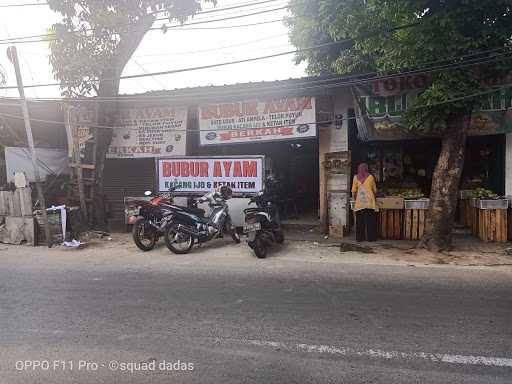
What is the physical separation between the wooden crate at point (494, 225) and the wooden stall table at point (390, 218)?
1612 mm

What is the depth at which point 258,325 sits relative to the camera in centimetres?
423

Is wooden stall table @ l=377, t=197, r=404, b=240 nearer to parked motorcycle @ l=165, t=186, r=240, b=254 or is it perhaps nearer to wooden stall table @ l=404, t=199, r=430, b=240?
wooden stall table @ l=404, t=199, r=430, b=240

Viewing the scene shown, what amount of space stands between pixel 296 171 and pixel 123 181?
5.55 meters

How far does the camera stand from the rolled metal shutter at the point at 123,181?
11977 millimetres

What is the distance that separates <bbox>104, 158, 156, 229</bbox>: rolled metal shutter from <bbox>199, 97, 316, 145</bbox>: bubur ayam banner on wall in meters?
2.29

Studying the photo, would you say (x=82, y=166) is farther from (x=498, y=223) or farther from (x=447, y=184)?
(x=498, y=223)

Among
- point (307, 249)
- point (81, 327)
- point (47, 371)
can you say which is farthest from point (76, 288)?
point (307, 249)

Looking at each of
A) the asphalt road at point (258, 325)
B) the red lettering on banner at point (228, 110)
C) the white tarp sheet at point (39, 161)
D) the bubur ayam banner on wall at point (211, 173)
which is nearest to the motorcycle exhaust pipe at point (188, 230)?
the asphalt road at point (258, 325)

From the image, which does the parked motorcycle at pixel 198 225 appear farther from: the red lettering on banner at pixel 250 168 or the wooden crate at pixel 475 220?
the wooden crate at pixel 475 220

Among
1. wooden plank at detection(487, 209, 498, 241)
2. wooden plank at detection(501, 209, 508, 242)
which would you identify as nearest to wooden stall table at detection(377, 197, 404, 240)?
wooden plank at detection(487, 209, 498, 241)

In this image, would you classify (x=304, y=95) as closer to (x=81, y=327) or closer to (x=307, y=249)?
(x=307, y=249)

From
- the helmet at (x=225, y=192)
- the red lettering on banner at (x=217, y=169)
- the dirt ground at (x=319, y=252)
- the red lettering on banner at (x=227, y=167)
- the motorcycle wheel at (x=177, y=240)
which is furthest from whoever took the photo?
the red lettering on banner at (x=217, y=169)

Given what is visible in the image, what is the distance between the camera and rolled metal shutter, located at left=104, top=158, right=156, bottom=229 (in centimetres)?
1198

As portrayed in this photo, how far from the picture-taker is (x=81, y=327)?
13.9 ft
